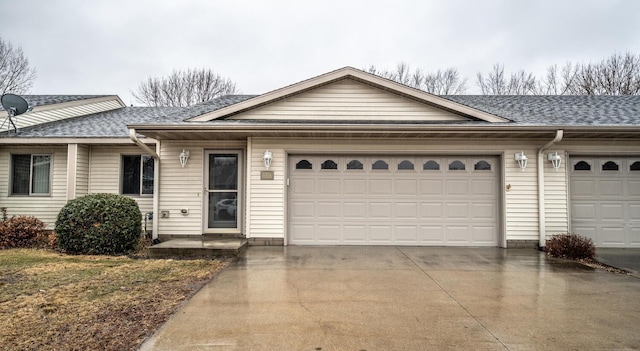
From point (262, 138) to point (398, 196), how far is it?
3.41 metres

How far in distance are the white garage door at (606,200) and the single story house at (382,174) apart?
0.02 metres

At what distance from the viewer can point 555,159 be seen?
7785mm

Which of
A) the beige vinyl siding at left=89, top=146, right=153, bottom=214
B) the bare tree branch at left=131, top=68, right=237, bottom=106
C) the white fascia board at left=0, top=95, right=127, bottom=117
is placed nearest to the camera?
the beige vinyl siding at left=89, top=146, right=153, bottom=214

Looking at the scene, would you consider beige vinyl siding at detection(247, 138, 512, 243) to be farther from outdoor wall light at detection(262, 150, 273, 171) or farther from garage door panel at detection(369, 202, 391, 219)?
garage door panel at detection(369, 202, 391, 219)

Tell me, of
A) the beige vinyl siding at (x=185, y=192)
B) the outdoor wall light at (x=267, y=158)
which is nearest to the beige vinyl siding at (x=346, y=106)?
the outdoor wall light at (x=267, y=158)

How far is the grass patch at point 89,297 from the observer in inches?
128

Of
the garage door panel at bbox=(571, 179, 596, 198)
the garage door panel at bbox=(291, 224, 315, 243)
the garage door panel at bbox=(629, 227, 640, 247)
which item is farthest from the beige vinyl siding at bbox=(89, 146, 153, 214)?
the garage door panel at bbox=(629, 227, 640, 247)

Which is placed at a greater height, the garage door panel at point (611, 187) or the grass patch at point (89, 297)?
the garage door panel at point (611, 187)

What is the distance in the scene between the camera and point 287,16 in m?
18.1

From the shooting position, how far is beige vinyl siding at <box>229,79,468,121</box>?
834cm

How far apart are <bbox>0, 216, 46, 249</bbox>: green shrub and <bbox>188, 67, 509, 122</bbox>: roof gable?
5264 millimetres

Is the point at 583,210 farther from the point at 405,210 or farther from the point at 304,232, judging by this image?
the point at 304,232

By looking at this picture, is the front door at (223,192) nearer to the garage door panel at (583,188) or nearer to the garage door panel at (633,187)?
the garage door panel at (583,188)

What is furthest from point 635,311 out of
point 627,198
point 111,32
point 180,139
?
point 111,32
